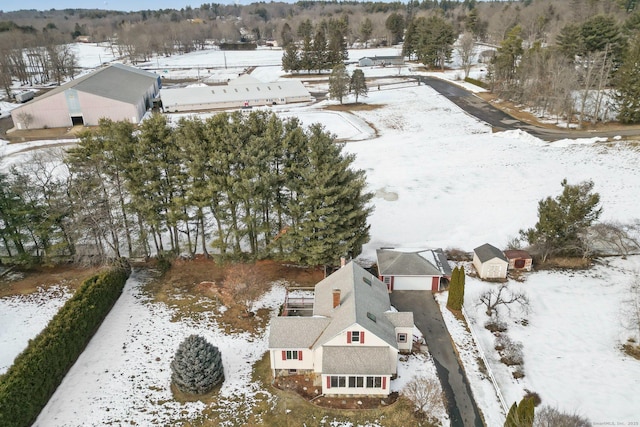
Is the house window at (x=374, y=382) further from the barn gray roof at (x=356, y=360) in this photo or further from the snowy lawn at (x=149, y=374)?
the snowy lawn at (x=149, y=374)

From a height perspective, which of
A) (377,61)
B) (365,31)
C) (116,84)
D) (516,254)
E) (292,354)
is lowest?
(292,354)

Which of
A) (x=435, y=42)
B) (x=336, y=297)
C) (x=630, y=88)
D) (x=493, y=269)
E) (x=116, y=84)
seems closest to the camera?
(x=336, y=297)

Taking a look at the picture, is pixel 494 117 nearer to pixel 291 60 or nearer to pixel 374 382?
pixel 374 382

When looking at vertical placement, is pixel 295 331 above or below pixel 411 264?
above

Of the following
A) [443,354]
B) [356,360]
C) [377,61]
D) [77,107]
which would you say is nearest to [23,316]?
[356,360]

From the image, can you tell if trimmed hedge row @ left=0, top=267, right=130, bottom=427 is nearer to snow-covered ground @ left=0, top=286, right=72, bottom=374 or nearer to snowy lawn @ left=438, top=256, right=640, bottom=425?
snow-covered ground @ left=0, top=286, right=72, bottom=374

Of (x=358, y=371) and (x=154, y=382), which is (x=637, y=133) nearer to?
(x=358, y=371)

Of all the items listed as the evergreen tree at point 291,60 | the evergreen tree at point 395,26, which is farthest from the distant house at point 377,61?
the evergreen tree at point 395,26

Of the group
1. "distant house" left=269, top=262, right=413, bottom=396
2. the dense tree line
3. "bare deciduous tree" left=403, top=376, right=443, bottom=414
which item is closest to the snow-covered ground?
the dense tree line

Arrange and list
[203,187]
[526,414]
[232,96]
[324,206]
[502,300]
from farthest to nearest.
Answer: [232,96]
[203,187]
[324,206]
[502,300]
[526,414]
